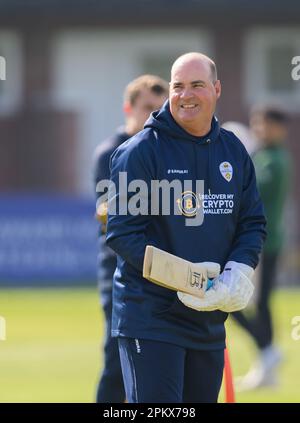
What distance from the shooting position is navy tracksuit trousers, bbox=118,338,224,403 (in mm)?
5914

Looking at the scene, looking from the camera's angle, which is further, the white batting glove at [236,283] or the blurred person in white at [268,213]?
the blurred person in white at [268,213]

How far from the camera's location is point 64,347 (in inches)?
522

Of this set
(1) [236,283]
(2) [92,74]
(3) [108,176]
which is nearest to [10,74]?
(2) [92,74]

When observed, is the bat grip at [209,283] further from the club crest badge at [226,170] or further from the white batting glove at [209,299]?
the club crest badge at [226,170]

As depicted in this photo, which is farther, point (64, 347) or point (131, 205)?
point (64, 347)

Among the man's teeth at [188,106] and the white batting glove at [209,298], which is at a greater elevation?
the man's teeth at [188,106]

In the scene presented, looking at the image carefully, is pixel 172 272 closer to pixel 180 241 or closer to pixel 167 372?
pixel 180 241

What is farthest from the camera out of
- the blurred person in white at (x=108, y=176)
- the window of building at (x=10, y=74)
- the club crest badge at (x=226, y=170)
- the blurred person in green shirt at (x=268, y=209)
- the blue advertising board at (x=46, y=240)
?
the window of building at (x=10, y=74)

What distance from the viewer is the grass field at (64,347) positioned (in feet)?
33.2

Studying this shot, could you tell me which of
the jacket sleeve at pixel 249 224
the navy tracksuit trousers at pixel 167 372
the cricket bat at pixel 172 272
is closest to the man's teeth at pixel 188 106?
the jacket sleeve at pixel 249 224

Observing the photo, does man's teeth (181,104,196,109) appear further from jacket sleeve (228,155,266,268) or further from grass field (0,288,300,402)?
grass field (0,288,300,402)

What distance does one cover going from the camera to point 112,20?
83.3 ft

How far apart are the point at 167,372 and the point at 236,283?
1.86 ft
